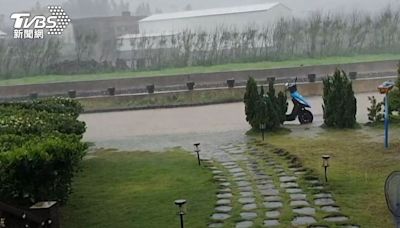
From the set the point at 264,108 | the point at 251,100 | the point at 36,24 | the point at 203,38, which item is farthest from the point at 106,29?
the point at 264,108

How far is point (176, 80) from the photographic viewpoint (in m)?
20.2

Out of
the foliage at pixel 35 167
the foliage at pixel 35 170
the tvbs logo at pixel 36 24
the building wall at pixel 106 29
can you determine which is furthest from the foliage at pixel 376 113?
the building wall at pixel 106 29

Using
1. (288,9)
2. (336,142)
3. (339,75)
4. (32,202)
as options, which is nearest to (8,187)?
(32,202)

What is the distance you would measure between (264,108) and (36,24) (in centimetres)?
1717

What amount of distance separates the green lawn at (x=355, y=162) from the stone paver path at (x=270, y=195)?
0.54ft

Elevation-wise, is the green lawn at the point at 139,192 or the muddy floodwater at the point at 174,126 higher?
the muddy floodwater at the point at 174,126

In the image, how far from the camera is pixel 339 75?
9.97 metres

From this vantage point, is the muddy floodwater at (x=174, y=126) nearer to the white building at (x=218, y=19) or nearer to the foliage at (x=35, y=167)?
the foliage at (x=35, y=167)

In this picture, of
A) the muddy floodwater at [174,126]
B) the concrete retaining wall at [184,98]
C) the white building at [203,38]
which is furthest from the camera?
the white building at [203,38]

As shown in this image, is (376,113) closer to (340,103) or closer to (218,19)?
(340,103)

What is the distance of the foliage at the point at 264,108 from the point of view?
32.6 ft

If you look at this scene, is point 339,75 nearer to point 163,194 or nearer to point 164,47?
point 163,194

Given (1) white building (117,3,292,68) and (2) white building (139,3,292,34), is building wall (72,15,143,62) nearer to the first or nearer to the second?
(1) white building (117,3,292,68)

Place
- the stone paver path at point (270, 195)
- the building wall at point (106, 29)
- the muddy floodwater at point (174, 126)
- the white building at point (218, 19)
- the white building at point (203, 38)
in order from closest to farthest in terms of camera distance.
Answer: the stone paver path at point (270, 195) → the muddy floodwater at point (174, 126) → the white building at point (203, 38) → the building wall at point (106, 29) → the white building at point (218, 19)
